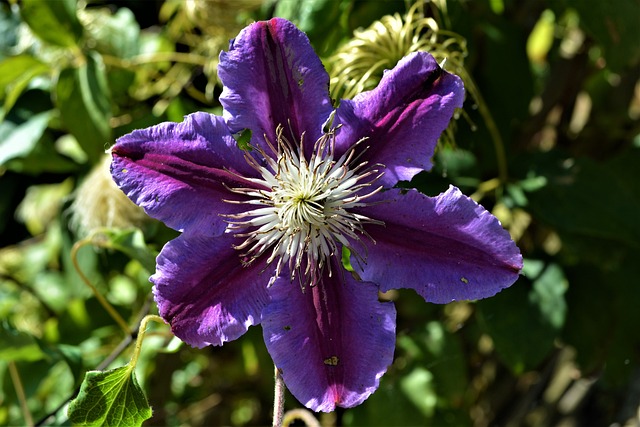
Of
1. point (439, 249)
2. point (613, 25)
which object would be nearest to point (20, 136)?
point (439, 249)

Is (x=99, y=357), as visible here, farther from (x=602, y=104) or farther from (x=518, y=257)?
(x=602, y=104)

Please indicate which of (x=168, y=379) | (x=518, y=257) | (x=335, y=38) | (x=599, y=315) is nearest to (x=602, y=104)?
(x=599, y=315)

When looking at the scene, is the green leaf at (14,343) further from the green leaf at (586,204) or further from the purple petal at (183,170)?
the green leaf at (586,204)

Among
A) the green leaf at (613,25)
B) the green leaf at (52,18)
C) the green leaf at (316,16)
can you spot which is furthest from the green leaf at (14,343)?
the green leaf at (613,25)

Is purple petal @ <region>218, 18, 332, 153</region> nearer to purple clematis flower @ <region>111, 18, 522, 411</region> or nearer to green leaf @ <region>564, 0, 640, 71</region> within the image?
purple clematis flower @ <region>111, 18, 522, 411</region>

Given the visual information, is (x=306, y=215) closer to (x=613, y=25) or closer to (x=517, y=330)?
(x=517, y=330)

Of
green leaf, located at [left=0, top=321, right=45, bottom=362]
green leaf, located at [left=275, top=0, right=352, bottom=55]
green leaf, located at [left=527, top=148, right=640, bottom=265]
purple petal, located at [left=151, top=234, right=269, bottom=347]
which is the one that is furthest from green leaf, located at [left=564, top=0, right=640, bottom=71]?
green leaf, located at [left=0, top=321, right=45, bottom=362]
